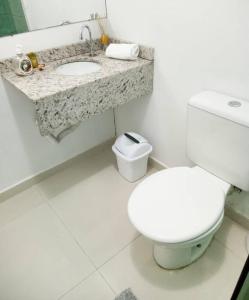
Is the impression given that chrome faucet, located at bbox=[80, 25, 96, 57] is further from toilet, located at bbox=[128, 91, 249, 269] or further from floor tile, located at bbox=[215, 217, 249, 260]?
floor tile, located at bbox=[215, 217, 249, 260]

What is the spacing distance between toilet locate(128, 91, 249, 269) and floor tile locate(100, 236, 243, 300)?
5cm

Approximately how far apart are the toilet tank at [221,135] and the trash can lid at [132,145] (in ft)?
1.50

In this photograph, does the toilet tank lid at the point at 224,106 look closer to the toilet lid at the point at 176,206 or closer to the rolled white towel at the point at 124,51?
the toilet lid at the point at 176,206

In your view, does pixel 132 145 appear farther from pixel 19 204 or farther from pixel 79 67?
pixel 19 204

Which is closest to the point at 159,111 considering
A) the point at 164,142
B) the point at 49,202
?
the point at 164,142

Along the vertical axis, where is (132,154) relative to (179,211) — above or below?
below

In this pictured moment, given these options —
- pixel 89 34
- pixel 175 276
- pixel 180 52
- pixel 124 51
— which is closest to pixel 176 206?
pixel 175 276

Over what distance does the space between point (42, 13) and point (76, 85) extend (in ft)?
1.88

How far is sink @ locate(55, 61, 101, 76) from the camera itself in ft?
5.20

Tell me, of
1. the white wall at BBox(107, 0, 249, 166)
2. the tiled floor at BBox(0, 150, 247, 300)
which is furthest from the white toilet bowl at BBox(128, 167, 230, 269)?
the white wall at BBox(107, 0, 249, 166)

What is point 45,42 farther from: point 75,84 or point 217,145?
point 217,145

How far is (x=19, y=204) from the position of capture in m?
1.74

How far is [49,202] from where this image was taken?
1.75 meters

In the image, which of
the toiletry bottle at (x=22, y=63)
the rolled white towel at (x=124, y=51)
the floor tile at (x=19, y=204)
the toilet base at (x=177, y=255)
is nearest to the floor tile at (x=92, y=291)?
the toilet base at (x=177, y=255)
